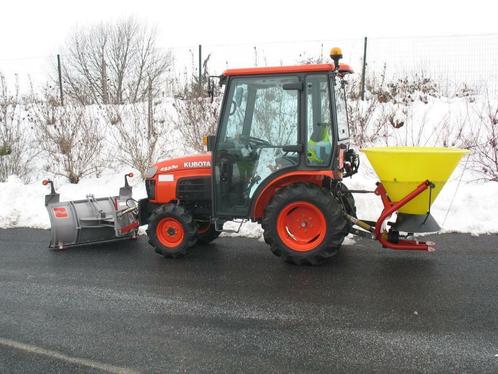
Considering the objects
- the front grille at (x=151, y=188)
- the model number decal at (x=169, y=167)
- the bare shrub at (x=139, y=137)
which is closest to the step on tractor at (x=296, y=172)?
the model number decal at (x=169, y=167)

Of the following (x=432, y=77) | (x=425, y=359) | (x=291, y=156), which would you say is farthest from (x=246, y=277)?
(x=432, y=77)

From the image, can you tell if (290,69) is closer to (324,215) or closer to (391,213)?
(324,215)

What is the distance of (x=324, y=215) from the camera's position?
5129mm

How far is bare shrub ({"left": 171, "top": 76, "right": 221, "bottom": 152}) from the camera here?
1049 centimetres

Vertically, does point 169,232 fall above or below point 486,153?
below

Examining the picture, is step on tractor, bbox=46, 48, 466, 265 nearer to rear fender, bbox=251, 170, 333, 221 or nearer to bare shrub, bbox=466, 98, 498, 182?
rear fender, bbox=251, 170, 333, 221

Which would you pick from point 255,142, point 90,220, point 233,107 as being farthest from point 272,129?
point 90,220

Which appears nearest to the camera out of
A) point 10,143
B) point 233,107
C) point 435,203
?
point 233,107

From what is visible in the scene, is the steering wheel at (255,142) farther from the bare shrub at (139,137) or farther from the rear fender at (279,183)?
the bare shrub at (139,137)

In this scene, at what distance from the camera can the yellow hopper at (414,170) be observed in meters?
4.97

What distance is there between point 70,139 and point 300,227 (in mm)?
7059

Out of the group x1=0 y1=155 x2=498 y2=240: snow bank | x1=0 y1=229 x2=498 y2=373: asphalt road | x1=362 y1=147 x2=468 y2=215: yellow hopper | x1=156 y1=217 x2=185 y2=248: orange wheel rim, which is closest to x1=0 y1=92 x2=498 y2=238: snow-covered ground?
x1=0 y1=155 x2=498 y2=240: snow bank

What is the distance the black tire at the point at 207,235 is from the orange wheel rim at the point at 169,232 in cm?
41

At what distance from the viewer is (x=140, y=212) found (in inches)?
240
